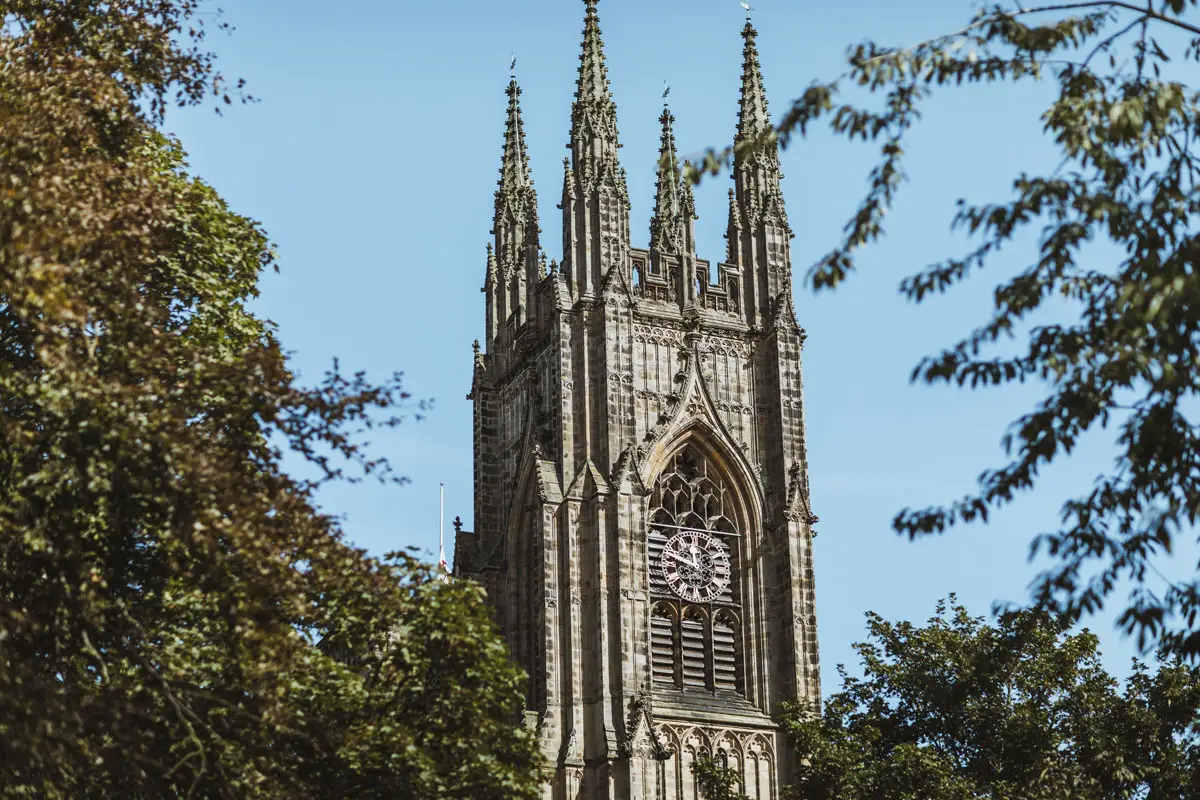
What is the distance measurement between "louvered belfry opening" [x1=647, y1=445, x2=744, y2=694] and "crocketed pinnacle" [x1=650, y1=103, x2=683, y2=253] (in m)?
6.23

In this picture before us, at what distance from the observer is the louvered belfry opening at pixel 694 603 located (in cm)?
5625

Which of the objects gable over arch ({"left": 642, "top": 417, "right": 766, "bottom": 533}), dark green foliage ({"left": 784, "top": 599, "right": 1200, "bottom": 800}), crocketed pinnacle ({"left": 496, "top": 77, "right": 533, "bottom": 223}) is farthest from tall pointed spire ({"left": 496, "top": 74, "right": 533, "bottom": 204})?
dark green foliage ({"left": 784, "top": 599, "right": 1200, "bottom": 800})

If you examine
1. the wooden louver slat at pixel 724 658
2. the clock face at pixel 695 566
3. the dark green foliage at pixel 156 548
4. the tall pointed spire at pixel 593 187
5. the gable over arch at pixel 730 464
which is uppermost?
the tall pointed spire at pixel 593 187

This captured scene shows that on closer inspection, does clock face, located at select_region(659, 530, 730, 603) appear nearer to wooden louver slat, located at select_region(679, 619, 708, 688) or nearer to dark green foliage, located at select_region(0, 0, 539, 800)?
wooden louver slat, located at select_region(679, 619, 708, 688)

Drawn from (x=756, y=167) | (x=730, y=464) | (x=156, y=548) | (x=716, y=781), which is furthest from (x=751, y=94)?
(x=156, y=548)

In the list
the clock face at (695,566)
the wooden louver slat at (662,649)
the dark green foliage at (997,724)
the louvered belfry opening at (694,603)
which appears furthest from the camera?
the clock face at (695,566)

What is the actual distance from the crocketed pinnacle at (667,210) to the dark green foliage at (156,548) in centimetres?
3048

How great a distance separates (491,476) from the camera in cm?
6128

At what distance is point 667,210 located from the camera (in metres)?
64.9

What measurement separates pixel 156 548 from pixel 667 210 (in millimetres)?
38367

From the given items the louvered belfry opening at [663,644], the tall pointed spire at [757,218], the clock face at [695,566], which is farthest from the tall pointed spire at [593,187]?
the louvered belfry opening at [663,644]

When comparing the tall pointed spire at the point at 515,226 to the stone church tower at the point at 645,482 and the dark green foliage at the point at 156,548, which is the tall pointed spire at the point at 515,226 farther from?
the dark green foliage at the point at 156,548

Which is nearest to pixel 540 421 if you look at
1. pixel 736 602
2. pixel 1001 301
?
pixel 736 602

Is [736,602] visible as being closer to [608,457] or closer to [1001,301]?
[608,457]
